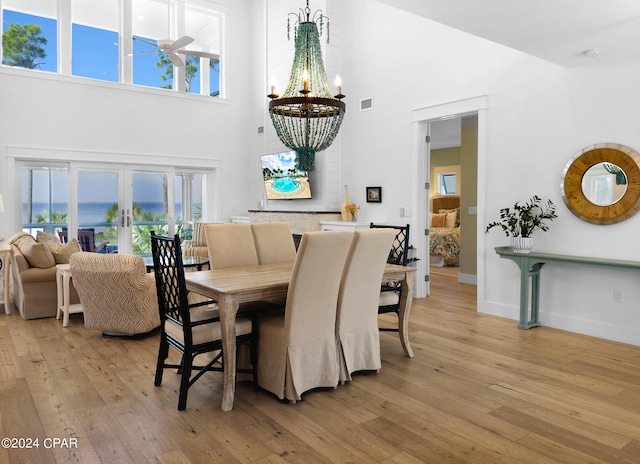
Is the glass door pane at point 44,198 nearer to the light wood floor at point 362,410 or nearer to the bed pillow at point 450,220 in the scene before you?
the light wood floor at point 362,410

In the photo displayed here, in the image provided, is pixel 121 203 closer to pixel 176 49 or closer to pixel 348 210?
pixel 176 49

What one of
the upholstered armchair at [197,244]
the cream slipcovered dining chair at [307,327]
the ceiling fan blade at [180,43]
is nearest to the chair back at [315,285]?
the cream slipcovered dining chair at [307,327]

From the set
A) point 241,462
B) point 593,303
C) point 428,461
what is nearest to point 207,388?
point 241,462

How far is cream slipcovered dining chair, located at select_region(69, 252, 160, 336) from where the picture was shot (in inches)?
168

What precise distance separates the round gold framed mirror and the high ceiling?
0.83m

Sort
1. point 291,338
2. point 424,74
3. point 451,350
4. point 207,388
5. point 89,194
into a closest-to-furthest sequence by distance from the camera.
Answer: point 291,338 < point 207,388 < point 451,350 < point 424,74 < point 89,194

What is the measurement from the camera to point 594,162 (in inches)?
175

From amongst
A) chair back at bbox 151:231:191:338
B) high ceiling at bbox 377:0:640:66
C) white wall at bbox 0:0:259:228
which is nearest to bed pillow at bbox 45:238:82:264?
white wall at bbox 0:0:259:228

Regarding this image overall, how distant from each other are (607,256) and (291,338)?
3.11 meters

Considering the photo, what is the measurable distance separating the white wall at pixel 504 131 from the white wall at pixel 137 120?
8.40 feet

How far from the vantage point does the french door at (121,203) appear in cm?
745

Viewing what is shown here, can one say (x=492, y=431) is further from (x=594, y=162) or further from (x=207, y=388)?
(x=594, y=162)

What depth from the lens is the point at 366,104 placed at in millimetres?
6742

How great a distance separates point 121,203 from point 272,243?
173 inches
